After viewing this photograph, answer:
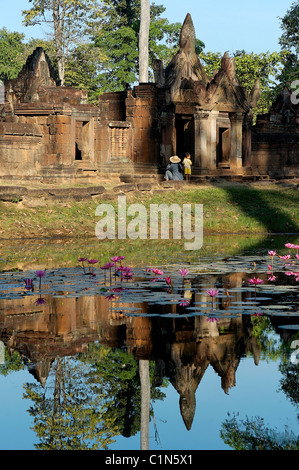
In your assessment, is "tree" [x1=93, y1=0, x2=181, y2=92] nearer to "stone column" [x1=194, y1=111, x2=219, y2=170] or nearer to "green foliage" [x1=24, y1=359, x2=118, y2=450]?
"stone column" [x1=194, y1=111, x2=219, y2=170]

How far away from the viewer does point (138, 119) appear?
29.9 m

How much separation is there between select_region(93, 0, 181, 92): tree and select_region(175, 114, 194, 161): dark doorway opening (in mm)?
19265

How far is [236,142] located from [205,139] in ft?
5.10

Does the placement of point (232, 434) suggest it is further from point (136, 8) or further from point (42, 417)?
point (136, 8)

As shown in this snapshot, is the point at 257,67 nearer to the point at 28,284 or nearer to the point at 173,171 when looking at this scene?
the point at 173,171

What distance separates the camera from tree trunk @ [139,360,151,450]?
416 centimetres

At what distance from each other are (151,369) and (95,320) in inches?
81.2

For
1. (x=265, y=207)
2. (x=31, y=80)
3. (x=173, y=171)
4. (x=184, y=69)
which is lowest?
(x=265, y=207)

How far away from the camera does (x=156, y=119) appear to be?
29828 millimetres

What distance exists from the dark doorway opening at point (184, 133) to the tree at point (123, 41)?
19265 millimetres

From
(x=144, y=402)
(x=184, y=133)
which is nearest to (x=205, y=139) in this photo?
(x=184, y=133)

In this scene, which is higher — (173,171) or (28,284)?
(173,171)

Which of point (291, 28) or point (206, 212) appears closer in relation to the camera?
point (206, 212)
